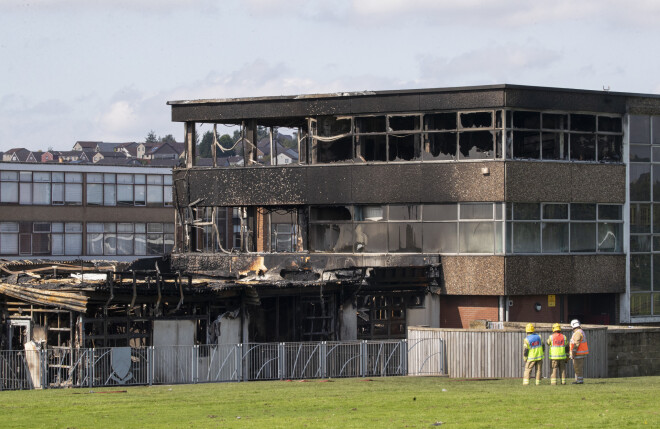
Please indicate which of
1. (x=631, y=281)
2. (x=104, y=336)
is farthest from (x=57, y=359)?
(x=631, y=281)

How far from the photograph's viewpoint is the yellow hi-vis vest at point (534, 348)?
27.9 metres

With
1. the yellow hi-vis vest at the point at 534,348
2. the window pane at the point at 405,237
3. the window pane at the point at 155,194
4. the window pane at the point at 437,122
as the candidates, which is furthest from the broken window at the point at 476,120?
the window pane at the point at 155,194

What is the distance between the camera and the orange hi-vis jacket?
2848 centimetres

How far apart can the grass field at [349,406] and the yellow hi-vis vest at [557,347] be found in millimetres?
827

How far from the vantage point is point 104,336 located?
31.9 m

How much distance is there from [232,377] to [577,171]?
15.3 m

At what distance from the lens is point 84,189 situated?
7862 centimetres

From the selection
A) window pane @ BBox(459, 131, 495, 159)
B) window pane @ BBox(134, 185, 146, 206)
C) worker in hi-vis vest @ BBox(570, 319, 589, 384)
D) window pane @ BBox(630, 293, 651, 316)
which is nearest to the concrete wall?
worker in hi-vis vest @ BBox(570, 319, 589, 384)

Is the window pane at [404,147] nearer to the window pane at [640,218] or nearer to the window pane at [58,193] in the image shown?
the window pane at [640,218]

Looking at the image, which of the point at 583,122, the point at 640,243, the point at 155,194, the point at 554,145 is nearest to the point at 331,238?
the point at 554,145

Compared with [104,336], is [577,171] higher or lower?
higher

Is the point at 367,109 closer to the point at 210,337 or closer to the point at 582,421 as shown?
the point at 210,337

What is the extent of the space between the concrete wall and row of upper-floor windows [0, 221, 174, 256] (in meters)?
52.0

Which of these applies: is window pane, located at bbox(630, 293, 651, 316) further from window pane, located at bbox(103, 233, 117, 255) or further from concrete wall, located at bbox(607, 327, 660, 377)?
window pane, located at bbox(103, 233, 117, 255)
